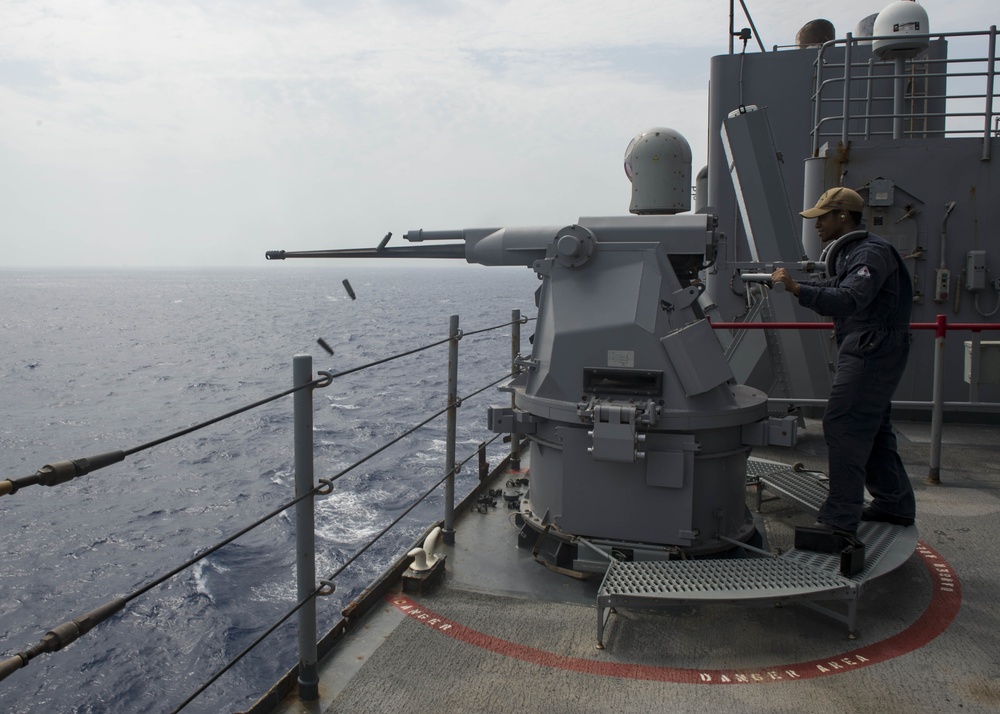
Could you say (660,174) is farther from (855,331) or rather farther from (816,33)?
(816,33)

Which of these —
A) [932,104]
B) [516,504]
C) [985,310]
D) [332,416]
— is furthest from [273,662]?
[332,416]

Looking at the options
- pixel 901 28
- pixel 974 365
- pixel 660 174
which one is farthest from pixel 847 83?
pixel 660 174

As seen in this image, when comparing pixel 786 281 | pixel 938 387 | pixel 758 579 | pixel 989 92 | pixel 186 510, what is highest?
pixel 989 92

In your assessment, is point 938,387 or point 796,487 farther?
point 938,387

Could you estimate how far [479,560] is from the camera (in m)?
3.66

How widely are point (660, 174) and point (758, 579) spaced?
2603 millimetres

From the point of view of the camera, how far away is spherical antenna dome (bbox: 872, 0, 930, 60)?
272 inches

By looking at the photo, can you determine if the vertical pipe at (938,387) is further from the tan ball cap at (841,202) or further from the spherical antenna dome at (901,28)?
the spherical antenna dome at (901,28)

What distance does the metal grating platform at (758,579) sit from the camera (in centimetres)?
287

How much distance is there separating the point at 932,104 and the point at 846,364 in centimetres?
646

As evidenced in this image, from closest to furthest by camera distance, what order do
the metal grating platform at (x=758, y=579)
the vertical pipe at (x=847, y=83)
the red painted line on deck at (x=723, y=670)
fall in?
the red painted line on deck at (x=723, y=670) < the metal grating platform at (x=758, y=579) < the vertical pipe at (x=847, y=83)

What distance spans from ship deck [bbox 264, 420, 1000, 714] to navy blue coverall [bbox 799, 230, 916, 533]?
0.39 metres

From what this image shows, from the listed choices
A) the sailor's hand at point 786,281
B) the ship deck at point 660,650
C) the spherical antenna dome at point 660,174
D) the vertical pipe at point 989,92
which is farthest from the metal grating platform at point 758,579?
the vertical pipe at point 989,92

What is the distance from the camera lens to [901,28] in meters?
7.09
